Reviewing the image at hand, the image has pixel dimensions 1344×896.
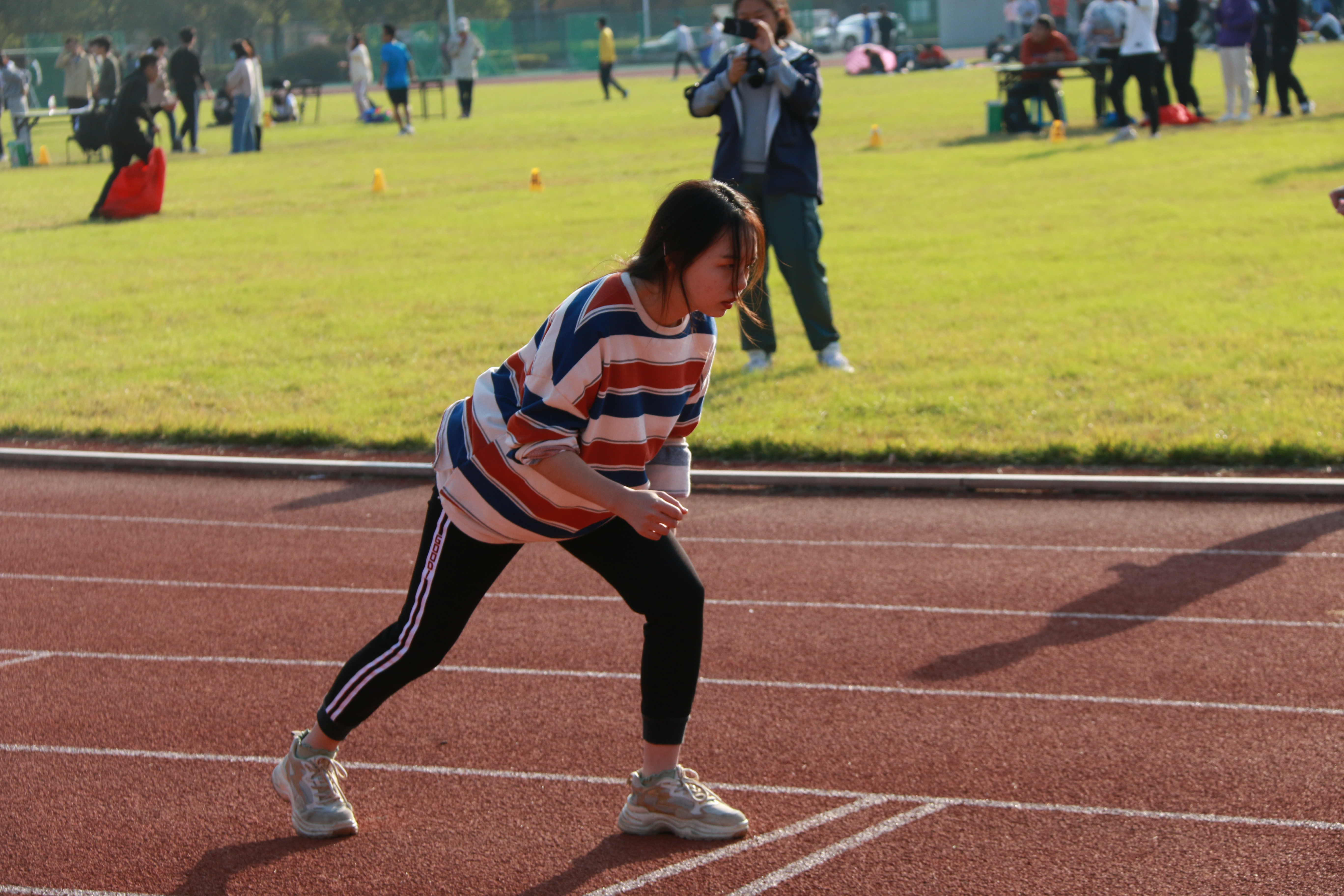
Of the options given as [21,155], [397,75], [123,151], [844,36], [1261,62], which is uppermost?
[844,36]

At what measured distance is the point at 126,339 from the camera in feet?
36.3

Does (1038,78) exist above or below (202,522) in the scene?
above

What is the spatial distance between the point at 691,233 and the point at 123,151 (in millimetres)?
17197

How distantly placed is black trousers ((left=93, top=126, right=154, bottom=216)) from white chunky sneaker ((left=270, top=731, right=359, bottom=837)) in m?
16.1

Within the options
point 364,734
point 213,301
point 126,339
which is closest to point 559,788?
point 364,734

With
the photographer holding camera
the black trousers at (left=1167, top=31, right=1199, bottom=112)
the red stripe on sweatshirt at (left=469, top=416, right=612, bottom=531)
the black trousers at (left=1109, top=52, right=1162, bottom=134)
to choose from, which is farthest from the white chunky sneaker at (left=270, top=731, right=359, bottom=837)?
the black trousers at (left=1167, top=31, right=1199, bottom=112)

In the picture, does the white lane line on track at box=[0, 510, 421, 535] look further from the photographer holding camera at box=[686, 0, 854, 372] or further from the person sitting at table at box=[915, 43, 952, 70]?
the person sitting at table at box=[915, 43, 952, 70]

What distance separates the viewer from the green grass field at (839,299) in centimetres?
805

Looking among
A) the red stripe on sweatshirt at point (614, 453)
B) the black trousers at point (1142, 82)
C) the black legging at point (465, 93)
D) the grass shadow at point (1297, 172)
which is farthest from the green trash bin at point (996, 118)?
the red stripe on sweatshirt at point (614, 453)

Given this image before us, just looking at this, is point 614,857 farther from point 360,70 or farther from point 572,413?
point 360,70

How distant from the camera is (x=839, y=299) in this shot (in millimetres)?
11398

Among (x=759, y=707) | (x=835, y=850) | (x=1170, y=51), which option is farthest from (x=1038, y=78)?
(x=835, y=850)

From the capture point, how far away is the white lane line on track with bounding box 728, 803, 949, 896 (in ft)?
11.3

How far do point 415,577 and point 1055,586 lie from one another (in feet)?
9.93
